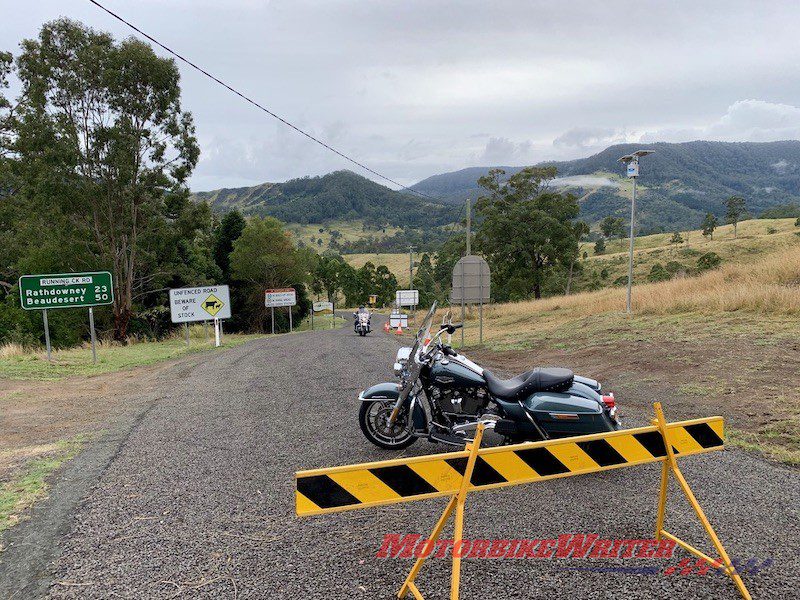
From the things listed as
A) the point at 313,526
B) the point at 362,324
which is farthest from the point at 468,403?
the point at 362,324

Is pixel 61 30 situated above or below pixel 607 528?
above

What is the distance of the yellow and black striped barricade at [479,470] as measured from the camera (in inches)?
102

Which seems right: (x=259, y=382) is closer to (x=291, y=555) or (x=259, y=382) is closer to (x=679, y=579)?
(x=291, y=555)

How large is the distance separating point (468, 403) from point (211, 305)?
16.2 m

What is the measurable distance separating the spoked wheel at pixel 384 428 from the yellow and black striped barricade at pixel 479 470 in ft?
8.54

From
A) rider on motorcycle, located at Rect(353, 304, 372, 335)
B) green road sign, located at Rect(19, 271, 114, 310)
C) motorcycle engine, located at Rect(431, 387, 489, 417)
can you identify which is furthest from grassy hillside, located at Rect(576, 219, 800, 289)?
motorcycle engine, located at Rect(431, 387, 489, 417)

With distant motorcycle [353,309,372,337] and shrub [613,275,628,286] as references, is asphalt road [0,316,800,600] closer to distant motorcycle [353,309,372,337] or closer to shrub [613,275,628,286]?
distant motorcycle [353,309,372,337]

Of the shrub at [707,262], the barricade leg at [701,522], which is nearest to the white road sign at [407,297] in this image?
the shrub at [707,262]

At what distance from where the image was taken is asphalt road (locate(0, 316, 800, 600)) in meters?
3.15

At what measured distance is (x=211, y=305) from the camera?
63.8 ft

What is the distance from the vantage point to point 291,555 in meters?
3.50

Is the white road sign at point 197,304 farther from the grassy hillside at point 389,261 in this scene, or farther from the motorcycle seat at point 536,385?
the grassy hillside at point 389,261

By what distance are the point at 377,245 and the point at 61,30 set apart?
159 meters

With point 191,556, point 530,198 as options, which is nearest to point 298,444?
point 191,556
